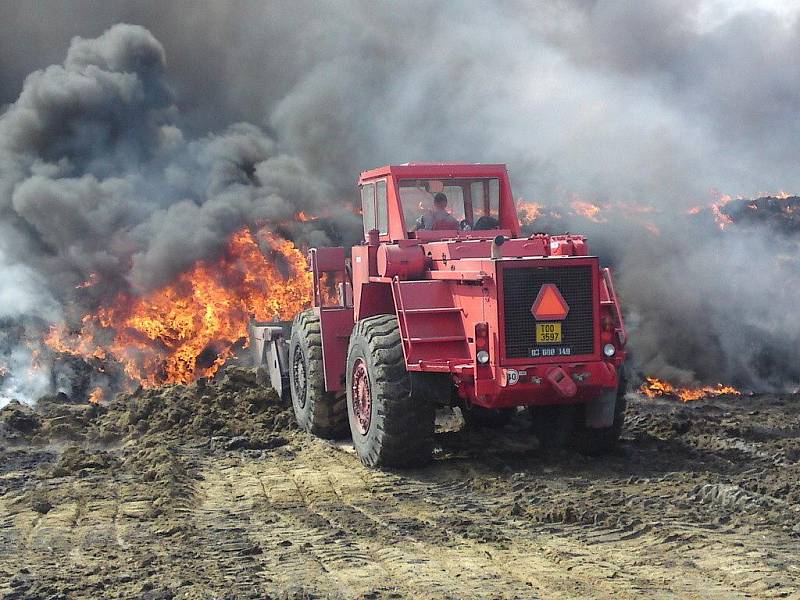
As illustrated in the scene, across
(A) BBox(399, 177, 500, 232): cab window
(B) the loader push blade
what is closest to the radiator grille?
(A) BBox(399, 177, 500, 232): cab window

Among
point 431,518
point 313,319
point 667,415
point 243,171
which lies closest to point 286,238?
point 243,171

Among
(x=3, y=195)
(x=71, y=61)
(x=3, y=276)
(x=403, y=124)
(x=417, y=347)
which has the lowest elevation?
(x=417, y=347)

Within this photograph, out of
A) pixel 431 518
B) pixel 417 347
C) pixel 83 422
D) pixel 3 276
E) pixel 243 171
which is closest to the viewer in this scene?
pixel 431 518

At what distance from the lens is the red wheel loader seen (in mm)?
7867

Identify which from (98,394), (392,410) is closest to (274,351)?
(392,410)

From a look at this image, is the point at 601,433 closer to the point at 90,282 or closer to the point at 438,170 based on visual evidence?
the point at 438,170

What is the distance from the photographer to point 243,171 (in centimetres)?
2462

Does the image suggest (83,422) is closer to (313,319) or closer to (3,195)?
(313,319)

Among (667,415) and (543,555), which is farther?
(667,415)

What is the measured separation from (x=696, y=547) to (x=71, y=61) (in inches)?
912

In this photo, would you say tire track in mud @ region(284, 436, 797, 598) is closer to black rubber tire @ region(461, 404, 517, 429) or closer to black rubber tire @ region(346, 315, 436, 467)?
black rubber tire @ region(346, 315, 436, 467)

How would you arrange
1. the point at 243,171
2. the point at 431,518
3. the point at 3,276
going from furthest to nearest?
1. the point at 243,171
2. the point at 3,276
3. the point at 431,518

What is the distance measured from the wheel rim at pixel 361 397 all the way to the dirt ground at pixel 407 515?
1.57 ft

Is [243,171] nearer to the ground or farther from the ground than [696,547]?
farther from the ground
